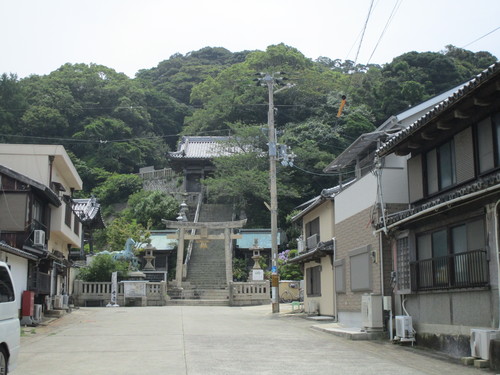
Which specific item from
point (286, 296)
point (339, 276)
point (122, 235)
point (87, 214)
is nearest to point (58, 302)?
point (87, 214)

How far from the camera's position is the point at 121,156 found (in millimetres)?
66062

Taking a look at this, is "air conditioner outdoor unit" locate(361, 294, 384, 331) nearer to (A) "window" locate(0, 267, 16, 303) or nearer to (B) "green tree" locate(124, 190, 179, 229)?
(A) "window" locate(0, 267, 16, 303)

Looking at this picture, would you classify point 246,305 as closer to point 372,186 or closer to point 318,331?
point 318,331

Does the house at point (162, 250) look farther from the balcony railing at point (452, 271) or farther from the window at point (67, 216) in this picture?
the balcony railing at point (452, 271)

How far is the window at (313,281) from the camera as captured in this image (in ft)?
82.5

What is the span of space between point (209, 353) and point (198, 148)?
50017 millimetres

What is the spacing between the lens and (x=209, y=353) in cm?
1213

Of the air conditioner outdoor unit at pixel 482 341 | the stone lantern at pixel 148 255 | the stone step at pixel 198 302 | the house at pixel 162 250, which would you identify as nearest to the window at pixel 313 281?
the stone step at pixel 198 302

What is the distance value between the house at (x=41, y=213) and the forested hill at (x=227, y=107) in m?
23.1

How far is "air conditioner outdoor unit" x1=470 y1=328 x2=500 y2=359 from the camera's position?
9930 millimetres

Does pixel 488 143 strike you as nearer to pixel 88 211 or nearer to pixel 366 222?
pixel 366 222

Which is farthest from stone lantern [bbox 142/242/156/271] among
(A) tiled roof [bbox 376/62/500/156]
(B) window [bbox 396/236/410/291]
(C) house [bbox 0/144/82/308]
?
(A) tiled roof [bbox 376/62/500/156]

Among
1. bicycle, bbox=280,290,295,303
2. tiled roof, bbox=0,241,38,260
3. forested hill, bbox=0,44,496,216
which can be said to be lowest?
bicycle, bbox=280,290,295,303

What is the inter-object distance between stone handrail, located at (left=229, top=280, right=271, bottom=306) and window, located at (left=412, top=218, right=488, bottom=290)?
2158 cm
